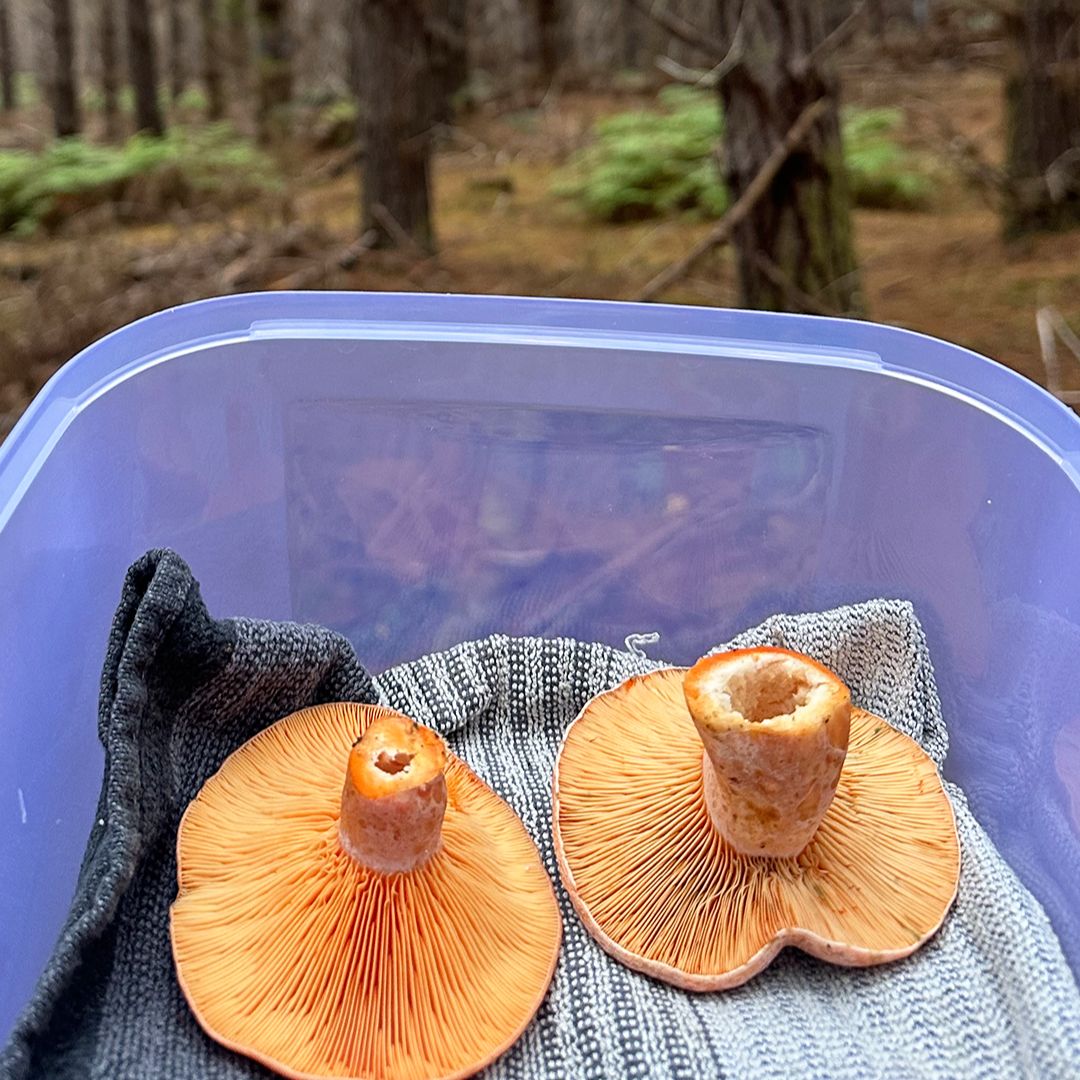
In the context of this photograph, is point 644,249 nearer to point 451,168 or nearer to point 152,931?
point 451,168

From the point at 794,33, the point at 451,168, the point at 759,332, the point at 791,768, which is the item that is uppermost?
the point at 794,33

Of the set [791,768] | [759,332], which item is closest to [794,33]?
[759,332]

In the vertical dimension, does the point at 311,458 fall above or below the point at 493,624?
above

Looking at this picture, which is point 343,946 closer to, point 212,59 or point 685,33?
point 685,33

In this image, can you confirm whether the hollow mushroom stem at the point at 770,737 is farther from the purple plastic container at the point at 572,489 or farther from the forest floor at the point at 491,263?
the forest floor at the point at 491,263

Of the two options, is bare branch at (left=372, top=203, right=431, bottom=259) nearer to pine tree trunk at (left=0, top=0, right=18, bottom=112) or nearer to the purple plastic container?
the purple plastic container

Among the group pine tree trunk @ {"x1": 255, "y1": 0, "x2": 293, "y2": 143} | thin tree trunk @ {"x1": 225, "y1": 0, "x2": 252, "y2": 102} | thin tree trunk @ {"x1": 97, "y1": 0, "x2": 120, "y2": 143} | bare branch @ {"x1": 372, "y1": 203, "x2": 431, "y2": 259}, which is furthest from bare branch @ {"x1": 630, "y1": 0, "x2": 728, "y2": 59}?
thin tree trunk @ {"x1": 97, "y1": 0, "x2": 120, "y2": 143}
